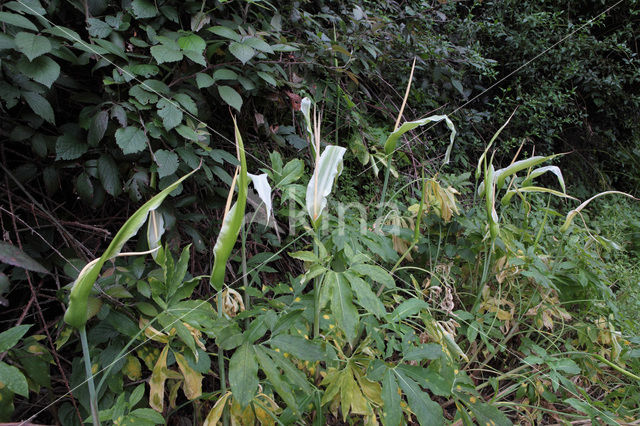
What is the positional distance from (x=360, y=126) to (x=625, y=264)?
5.19 ft

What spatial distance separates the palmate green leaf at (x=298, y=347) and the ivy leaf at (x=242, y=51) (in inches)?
27.6

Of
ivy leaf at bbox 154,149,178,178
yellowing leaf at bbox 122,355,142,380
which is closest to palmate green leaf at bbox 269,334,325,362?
yellowing leaf at bbox 122,355,142,380

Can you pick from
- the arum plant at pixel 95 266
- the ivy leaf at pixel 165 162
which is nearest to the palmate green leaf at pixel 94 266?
the arum plant at pixel 95 266

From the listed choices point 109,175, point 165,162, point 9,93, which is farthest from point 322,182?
point 9,93

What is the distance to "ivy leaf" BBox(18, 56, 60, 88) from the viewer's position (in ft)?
2.52

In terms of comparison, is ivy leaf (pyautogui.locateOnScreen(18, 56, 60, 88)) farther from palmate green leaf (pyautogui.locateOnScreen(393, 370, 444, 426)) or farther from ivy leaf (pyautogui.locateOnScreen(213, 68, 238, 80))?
palmate green leaf (pyautogui.locateOnScreen(393, 370, 444, 426))

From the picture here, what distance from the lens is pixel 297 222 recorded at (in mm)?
1045

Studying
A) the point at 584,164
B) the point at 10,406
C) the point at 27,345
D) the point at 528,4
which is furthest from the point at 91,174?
the point at 584,164

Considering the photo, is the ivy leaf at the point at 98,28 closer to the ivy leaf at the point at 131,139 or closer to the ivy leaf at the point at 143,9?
the ivy leaf at the point at 143,9

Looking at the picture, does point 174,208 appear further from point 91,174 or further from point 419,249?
point 419,249

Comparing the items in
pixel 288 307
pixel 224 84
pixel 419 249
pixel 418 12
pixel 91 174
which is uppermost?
pixel 418 12

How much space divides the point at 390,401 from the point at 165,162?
721mm

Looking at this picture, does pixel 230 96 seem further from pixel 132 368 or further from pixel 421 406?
pixel 421 406

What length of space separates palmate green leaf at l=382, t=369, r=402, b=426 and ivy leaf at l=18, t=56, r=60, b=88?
2.91ft
